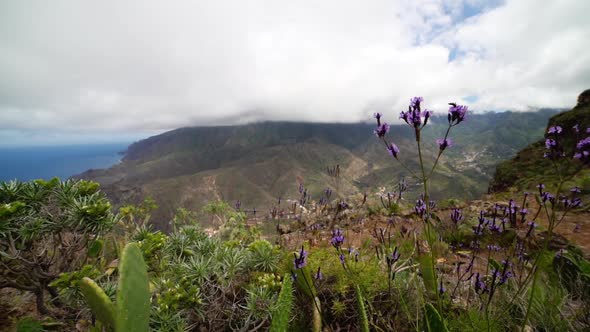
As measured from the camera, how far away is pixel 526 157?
24375mm

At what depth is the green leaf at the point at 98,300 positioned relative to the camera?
209 centimetres

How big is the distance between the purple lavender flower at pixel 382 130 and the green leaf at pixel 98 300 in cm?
279

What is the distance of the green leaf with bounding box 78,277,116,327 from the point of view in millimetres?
2088

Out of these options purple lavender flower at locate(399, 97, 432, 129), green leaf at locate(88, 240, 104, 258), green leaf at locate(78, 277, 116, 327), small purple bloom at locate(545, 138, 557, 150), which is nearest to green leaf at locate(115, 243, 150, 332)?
green leaf at locate(78, 277, 116, 327)

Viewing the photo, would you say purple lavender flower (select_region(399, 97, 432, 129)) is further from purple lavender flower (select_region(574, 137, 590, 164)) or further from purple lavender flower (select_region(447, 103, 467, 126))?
purple lavender flower (select_region(574, 137, 590, 164))

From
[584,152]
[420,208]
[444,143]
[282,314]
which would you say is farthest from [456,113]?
[282,314]

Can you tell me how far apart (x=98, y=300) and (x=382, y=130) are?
9.62ft

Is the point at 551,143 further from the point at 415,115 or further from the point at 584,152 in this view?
the point at 415,115

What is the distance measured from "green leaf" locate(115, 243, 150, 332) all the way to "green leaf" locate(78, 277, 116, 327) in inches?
11.3

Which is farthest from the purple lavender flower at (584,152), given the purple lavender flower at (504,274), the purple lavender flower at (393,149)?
the purple lavender flower at (393,149)

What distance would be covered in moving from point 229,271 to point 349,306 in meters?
1.65

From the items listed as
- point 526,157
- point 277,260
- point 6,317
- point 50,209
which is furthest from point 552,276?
point 526,157

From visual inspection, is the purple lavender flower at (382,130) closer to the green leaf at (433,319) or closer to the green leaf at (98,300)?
the green leaf at (433,319)

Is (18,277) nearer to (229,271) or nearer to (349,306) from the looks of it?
(229,271)
